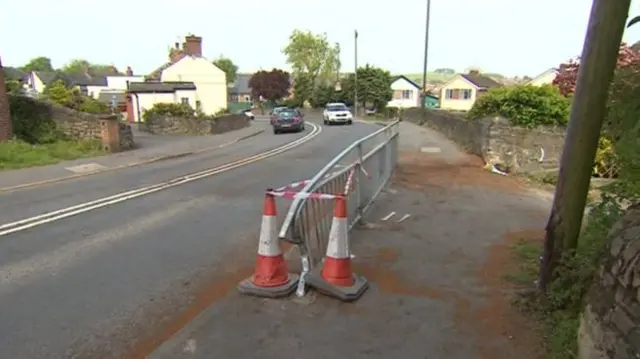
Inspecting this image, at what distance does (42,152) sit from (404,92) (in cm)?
7956

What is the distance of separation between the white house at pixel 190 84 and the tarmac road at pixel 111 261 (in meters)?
41.1

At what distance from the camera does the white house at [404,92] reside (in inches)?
3556

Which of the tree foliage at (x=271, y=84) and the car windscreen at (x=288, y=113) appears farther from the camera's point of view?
the tree foliage at (x=271, y=84)

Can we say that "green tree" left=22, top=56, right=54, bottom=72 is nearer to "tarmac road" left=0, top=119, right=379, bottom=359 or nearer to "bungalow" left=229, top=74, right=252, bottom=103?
"bungalow" left=229, top=74, right=252, bottom=103

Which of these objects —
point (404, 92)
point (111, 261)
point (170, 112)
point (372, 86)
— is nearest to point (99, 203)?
point (111, 261)

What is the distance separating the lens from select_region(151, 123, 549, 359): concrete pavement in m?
3.85

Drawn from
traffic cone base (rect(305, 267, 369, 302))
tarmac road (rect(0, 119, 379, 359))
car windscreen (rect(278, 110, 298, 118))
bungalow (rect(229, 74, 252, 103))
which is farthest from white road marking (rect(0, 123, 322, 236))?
bungalow (rect(229, 74, 252, 103))

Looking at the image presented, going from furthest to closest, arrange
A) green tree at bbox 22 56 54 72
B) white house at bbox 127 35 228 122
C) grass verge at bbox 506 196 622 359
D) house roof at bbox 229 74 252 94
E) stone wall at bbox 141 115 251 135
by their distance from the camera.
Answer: green tree at bbox 22 56 54 72
house roof at bbox 229 74 252 94
white house at bbox 127 35 228 122
stone wall at bbox 141 115 251 135
grass verge at bbox 506 196 622 359

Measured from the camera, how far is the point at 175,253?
6461mm

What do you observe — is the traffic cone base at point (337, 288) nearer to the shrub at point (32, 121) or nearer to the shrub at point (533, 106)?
the shrub at point (533, 106)

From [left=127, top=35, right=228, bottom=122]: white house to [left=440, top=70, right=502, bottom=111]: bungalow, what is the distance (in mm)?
38086

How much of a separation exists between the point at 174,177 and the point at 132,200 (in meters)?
3.36

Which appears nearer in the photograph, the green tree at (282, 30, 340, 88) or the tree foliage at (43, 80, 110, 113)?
the tree foliage at (43, 80, 110, 113)

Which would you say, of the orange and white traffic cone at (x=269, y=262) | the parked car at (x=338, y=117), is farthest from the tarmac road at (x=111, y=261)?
the parked car at (x=338, y=117)
